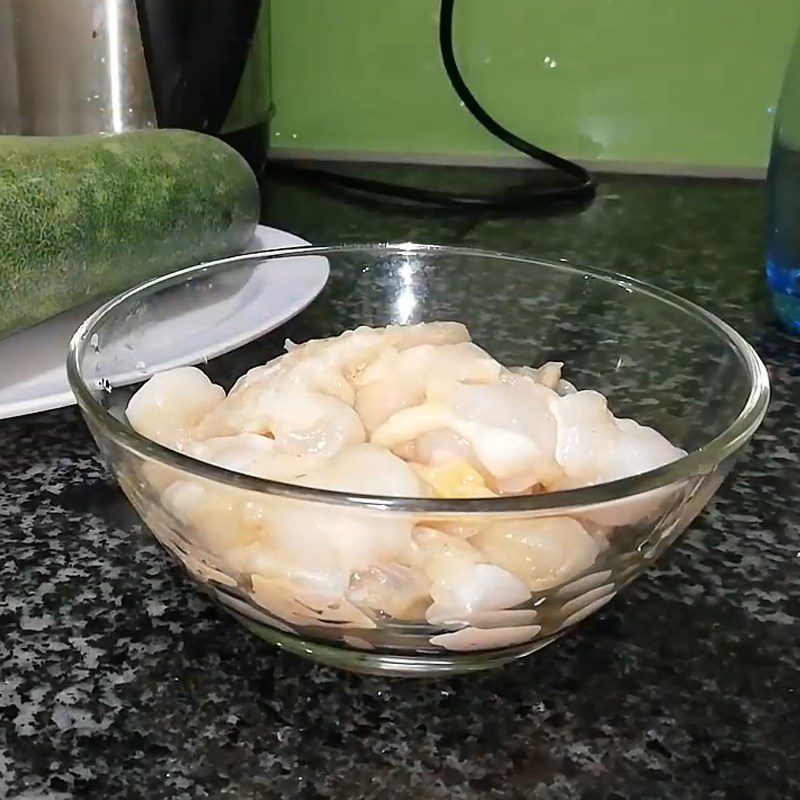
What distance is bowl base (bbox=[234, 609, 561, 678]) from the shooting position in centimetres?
33

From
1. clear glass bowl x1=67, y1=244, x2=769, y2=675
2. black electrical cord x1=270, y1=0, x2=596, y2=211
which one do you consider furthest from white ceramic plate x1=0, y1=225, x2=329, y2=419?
black electrical cord x1=270, y1=0, x2=596, y2=211

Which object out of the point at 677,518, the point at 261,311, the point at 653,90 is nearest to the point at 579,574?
the point at 677,518

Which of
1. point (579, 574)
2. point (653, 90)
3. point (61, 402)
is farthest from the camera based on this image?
point (653, 90)

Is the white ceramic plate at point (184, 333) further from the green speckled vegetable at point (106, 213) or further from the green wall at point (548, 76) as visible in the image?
the green wall at point (548, 76)

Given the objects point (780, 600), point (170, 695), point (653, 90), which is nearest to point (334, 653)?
point (170, 695)

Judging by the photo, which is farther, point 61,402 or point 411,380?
point 61,402

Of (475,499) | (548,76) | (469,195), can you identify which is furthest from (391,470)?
(548,76)

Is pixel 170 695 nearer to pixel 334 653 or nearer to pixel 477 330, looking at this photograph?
pixel 334 653

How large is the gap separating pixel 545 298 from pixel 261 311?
0.15m

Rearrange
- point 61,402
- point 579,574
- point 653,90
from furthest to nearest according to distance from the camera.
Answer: point 653,90
point 61,402
point 579,574

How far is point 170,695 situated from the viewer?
35 centimetres

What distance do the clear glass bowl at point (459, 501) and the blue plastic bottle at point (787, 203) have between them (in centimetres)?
23

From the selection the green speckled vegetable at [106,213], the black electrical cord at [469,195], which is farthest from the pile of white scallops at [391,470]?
the black electrical cord at [469,195]

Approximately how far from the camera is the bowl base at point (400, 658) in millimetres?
333
